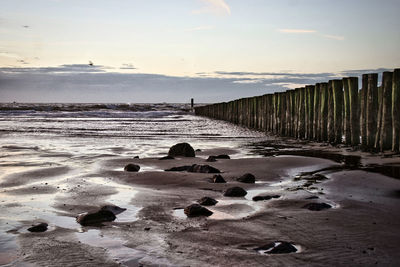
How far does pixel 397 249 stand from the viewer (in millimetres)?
2850

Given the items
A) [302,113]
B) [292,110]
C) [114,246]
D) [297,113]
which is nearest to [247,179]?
[114,246]

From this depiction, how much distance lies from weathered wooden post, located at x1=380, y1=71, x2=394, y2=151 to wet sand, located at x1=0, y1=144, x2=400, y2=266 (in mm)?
2395

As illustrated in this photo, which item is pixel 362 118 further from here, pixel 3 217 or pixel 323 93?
pixel 3 217

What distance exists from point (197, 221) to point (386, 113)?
578 cm

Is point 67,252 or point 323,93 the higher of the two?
point 323,93

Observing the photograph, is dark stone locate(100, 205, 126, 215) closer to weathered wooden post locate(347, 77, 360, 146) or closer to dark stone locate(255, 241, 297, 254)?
dark stone locate(255, 241, 297, 254)

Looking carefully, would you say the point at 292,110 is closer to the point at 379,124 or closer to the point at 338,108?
the point at 338,108

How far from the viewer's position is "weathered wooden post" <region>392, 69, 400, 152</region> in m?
7.76

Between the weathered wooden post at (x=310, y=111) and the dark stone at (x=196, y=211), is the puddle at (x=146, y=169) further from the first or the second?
the weathered wooden post at (x=310, y=111)

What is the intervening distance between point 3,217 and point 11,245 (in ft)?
2.80

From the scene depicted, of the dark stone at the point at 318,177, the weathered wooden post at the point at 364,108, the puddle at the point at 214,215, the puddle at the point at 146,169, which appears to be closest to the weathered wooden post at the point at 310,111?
the weathered wooden post at the point at 364,108

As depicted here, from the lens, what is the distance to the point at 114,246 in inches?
118

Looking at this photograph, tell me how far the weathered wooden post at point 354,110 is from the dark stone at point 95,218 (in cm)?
695

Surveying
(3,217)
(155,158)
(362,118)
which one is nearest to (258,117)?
(362,118)
